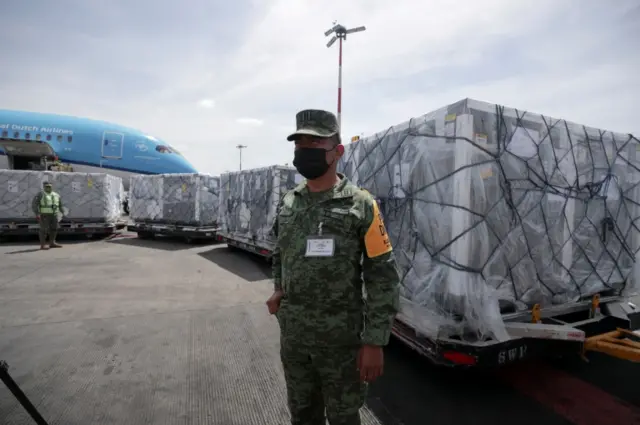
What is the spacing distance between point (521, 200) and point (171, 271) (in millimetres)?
6704

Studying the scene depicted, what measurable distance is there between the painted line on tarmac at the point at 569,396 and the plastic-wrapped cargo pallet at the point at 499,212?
0.71 meters

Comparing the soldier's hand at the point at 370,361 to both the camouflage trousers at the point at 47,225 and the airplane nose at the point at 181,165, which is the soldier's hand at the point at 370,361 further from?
the airplane nose at the point at 181,165

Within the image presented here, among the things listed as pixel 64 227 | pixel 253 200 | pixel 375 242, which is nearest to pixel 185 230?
pixel 64 227

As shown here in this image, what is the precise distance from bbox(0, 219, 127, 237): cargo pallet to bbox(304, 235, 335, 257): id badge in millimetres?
12558

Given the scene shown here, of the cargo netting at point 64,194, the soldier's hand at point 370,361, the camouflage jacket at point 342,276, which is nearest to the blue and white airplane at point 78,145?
the cargo netting at point 64,194

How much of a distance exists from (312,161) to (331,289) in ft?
2.15

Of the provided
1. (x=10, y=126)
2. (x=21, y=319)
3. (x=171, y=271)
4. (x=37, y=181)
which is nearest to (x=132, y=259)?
(x=171, y=271)

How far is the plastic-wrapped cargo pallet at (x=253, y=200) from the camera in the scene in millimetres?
7312

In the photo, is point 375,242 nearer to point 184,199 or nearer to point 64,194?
point 184,199

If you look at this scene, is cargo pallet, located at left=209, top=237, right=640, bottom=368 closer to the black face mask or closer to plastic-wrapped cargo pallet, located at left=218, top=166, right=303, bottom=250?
the black face mask

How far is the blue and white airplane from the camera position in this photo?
16953 millimetres

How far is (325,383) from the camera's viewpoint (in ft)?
5.65

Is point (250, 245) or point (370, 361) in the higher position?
point (370, 361)

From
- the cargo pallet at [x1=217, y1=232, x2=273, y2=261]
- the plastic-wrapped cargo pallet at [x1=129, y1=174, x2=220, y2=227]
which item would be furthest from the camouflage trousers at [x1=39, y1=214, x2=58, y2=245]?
the cargo pallet at [x1=217, y1=232, x2=273, y2=261]
